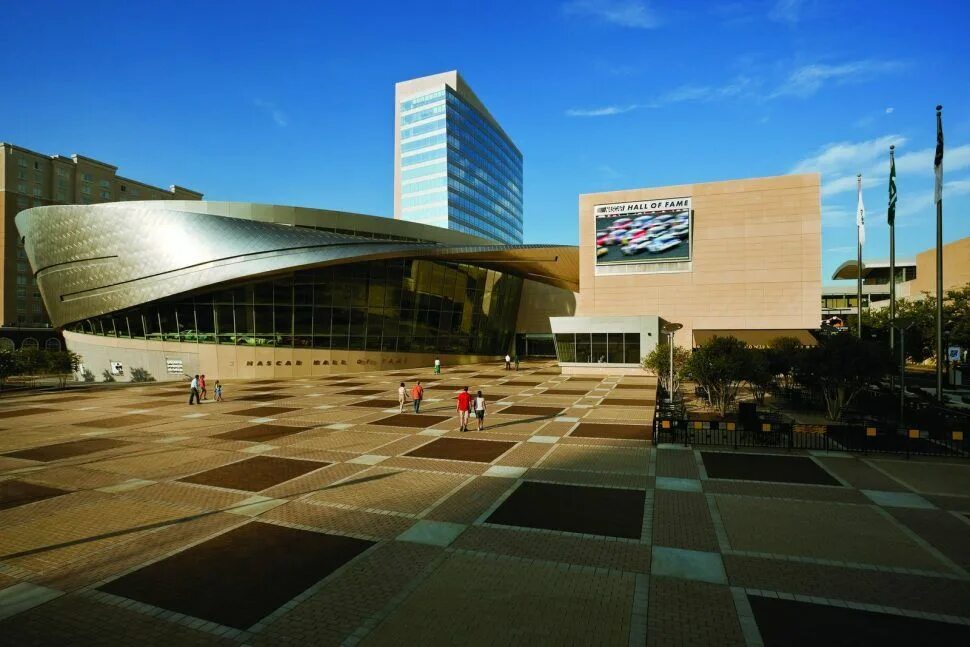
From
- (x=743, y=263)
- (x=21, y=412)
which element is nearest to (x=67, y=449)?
(x=21, y=412)

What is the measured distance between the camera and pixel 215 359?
144 ft

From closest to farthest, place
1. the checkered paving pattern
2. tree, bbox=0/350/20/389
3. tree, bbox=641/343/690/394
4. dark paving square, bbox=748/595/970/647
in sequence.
Result: dark paving square, bbox=748/595/970/647, the checkered paving pattern, tree, bbox=0/350/20/389, tree, bbox=641/343/690/394

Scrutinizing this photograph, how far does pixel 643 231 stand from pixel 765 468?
43805 millimetres

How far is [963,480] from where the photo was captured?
40.8ft

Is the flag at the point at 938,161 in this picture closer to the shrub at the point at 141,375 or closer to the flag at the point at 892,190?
the flag at the point at 892,190

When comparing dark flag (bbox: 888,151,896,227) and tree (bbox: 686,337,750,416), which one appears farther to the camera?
dark flag (bbox: 888,151,896,227)

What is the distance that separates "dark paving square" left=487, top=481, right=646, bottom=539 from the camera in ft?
31.1

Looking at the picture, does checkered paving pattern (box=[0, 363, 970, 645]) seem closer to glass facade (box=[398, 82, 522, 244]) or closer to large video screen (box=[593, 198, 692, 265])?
large video screen (box=[593, 198, 692, 265])

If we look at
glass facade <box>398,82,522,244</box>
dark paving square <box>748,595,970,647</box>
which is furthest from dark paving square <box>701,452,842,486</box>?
glass facade <box>398,82,522,244</box>

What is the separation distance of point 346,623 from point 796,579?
627cm

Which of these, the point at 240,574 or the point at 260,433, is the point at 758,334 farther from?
the point at 240,574

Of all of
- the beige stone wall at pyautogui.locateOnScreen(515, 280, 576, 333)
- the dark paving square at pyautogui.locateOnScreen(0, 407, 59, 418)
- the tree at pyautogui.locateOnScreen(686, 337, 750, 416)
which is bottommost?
the dark paving square at pyautogui.locateOnScreen(0, 407, 59, 418)

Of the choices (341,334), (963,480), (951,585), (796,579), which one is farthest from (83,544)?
(341,334)

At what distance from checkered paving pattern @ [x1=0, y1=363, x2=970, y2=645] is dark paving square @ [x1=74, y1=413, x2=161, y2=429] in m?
3.06
